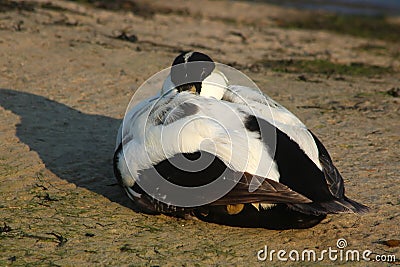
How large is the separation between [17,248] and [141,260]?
61 centimetres

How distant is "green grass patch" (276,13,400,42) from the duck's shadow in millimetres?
5785

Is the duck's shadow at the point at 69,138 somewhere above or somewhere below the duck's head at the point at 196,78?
below

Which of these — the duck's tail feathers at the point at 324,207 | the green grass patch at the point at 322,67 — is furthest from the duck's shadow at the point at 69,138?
the green grass patch at the point at 322,67

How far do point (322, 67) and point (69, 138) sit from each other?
12.7 feet

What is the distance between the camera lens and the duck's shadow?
4.44 m

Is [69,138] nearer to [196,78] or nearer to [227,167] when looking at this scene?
[196,78]

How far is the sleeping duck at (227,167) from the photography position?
3.60 m

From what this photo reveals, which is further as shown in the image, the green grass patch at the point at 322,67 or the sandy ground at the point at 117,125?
the green grass patch at the point at 322,67

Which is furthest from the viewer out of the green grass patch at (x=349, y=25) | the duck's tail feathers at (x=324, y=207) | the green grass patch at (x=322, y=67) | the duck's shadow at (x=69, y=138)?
the green grass patch at (x=349, y=25)

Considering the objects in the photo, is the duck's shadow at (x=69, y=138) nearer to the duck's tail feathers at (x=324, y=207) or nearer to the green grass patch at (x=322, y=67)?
the duck's tail feathers at (x=324, y=207)

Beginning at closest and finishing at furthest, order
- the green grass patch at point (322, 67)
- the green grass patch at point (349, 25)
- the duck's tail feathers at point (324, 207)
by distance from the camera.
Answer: the duck's tail feathers at point (324, 207) → the green grass patch at point (322, 67) → the green grass patch at point (349, 25)

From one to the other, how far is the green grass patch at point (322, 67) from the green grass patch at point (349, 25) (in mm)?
2514

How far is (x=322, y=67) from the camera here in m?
8.09

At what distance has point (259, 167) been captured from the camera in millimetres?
3627
